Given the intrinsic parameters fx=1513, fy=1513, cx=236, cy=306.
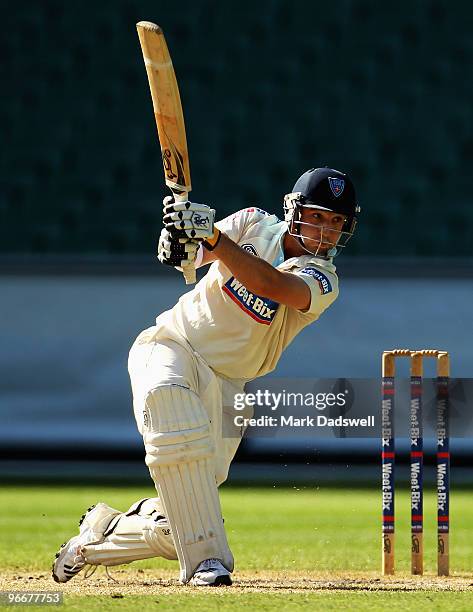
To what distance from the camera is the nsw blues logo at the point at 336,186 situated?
4527 millimetres

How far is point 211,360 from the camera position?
4543 mm

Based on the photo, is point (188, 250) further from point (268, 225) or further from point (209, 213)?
point (268, 225)

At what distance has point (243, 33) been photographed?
1048 centimetres

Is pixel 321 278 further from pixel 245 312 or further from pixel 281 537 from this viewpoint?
pixel 281 537

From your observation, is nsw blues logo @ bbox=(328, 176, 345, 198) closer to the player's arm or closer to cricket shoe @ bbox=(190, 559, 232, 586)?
the player's arm

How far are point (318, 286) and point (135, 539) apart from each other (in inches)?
37.3

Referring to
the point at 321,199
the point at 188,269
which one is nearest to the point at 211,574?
the point at 188,269

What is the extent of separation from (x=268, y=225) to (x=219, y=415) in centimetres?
60

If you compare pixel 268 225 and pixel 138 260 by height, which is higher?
pixel 268 225

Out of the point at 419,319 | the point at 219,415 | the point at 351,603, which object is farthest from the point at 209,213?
the point at 419,319

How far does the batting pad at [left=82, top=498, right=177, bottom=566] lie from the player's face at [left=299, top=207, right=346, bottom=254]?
0.91 meters

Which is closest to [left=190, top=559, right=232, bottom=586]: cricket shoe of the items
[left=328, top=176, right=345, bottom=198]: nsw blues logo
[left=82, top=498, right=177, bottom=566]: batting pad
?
[left=82, top=498, right=177, bottom=566]: batting pad

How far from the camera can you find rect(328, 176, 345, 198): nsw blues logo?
178 inches

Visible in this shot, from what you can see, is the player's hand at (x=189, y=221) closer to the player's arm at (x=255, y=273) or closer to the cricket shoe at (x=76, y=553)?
the player's arm at (x=255, y=273)
